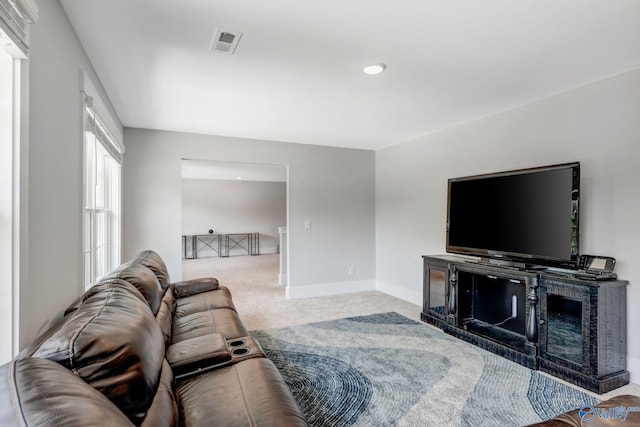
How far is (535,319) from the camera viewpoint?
2.73 metres

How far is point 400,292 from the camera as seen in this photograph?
16.3ft

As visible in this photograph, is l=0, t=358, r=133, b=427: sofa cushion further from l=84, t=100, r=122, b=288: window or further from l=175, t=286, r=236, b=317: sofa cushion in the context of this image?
l=175, t=286, r=236, b=317: sofa cushion

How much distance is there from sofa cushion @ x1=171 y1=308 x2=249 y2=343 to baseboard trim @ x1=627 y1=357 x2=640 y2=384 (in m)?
2.81

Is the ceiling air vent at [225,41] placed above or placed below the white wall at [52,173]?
above

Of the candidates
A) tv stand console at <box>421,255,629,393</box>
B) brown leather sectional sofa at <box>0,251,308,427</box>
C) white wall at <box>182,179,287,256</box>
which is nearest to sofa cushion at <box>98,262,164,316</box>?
brown leather sectional sofa at <box>0,251,308,427</box>

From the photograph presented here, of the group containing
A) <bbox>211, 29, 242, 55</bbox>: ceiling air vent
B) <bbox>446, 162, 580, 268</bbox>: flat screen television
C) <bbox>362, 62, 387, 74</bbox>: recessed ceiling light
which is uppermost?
<bbox>211, 29, 242, 55</bbox>: ceiling air vent

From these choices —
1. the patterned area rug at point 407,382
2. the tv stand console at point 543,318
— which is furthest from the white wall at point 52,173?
the tv stand console at point 543,318

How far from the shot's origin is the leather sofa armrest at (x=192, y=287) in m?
3.17

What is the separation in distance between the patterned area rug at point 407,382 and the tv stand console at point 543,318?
14cm

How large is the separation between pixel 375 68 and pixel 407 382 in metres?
2.32

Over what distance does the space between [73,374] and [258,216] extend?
1011cm

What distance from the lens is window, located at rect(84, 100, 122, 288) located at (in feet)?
7.90

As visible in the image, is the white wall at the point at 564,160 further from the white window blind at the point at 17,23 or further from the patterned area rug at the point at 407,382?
the white window blind at the point at 17,23

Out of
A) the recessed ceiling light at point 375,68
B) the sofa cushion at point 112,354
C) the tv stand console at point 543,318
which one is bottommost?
the tv stand console at point 543,318
